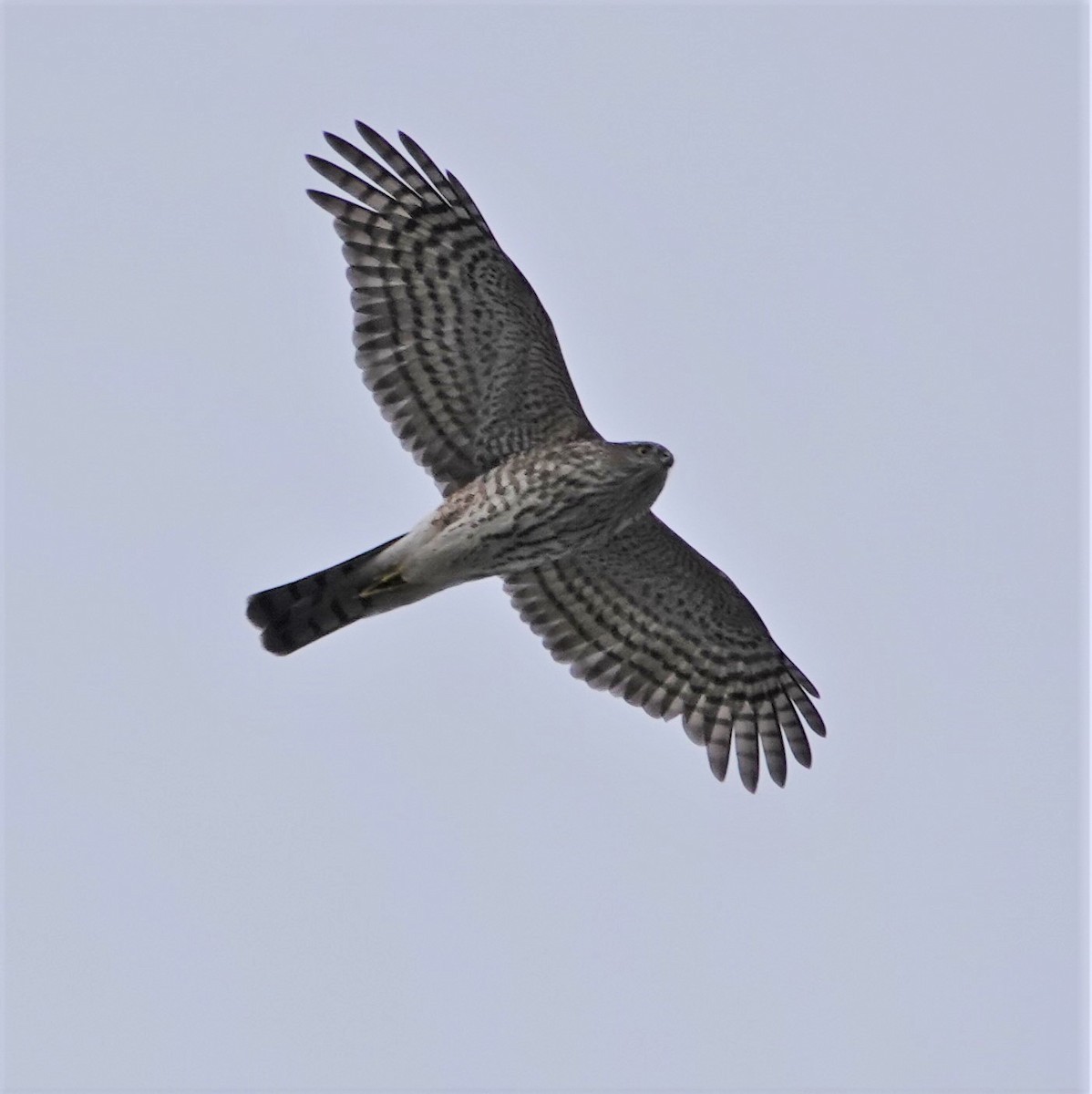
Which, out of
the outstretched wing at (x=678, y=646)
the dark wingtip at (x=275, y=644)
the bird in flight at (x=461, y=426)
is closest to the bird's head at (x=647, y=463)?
the bird in flight at (x=461, y=426)

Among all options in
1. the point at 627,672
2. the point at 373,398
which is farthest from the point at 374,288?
the point at 627,672

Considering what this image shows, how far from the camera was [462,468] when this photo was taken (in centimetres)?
1573

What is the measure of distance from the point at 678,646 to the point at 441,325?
290 cm

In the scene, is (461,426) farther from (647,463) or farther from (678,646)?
(678,646)

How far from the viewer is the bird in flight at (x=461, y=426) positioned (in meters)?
15.3

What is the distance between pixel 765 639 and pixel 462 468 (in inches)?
105

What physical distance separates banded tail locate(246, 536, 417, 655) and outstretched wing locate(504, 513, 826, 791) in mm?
1331

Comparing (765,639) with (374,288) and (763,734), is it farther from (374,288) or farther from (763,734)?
(374,288)

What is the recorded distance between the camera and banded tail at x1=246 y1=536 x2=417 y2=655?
15.5 metres

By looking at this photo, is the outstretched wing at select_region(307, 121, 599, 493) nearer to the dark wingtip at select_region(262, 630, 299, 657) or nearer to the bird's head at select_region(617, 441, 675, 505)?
the bird's head at select_region(617, 441, 675, 505)

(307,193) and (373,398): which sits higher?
(307,193)

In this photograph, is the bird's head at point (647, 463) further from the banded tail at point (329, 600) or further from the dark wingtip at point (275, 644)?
the dark wingtip at point (275, 644)

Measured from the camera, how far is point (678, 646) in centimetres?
1691

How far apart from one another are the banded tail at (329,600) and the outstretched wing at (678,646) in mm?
1331
